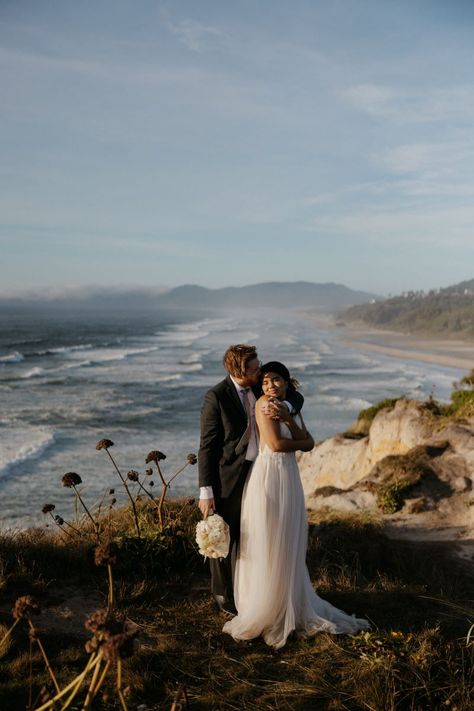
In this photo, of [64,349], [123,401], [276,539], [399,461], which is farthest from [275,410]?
[64,349]

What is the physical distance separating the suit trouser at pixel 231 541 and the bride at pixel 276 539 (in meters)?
0.22

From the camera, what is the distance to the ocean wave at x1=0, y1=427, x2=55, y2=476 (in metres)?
21.4

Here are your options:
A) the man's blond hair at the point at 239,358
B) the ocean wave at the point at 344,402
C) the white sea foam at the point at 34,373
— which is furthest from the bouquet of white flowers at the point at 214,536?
the white sea foam at the point at 34,373

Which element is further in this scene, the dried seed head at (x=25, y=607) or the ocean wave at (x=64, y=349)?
the ocean wave at (x=64, y=349)

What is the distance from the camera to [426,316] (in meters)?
125

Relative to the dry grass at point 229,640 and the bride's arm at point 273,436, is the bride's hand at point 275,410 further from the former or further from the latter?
the dry grass at point 229,640

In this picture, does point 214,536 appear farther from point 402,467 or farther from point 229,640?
point 402,467

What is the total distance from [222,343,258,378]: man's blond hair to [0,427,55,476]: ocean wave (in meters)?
16.7

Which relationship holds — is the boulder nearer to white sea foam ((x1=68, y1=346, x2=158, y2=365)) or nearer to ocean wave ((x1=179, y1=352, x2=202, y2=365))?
ocean wave ((x1=179, y1=352, x2=202, y2=365))

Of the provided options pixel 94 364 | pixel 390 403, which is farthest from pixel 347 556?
pixel 94 364

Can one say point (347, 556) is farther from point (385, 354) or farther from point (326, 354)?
point (385, 354)

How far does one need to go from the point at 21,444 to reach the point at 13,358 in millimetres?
37961

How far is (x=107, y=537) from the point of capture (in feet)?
21.0

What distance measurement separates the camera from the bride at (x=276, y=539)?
4855 millimetres
